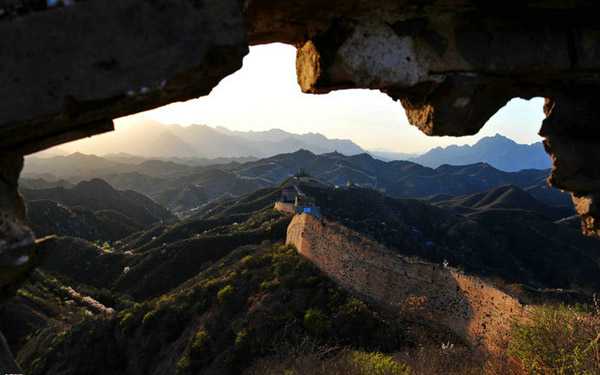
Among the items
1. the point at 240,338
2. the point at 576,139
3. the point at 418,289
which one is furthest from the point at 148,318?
the point at 576,139

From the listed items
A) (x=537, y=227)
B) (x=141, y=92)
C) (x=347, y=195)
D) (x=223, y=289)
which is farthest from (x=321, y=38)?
(x=537, y=227)

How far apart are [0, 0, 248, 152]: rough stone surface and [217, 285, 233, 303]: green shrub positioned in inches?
516

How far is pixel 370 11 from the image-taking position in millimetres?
2580

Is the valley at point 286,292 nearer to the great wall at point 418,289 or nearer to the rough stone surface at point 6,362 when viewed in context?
the great wall at point 418,289

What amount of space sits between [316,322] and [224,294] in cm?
492

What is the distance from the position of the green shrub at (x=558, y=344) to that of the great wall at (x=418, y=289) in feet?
7.42

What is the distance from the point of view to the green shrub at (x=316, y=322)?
11.0 meters

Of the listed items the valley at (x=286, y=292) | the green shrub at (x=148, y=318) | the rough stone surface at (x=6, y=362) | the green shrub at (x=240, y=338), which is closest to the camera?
the rough stone surface at (x=6, y=362)

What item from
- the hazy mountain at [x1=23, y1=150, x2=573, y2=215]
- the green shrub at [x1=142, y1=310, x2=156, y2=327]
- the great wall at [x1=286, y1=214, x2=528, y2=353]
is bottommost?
the hazy mountain at [x1=23, y1=150, x2=573, y2=215]

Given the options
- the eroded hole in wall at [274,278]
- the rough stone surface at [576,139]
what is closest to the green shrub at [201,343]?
the eroded hole in wall at [274,278]

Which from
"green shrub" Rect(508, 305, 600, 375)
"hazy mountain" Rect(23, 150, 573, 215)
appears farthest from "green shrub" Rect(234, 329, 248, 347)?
"hazy mountain" Rect(23, 150, 573, 215)

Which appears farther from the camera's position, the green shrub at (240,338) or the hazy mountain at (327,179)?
the hazy mountain at (327,179)

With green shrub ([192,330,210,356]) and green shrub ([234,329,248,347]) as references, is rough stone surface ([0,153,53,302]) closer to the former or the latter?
green shrub ([234,329,248,347])

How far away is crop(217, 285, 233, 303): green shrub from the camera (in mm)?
14026
